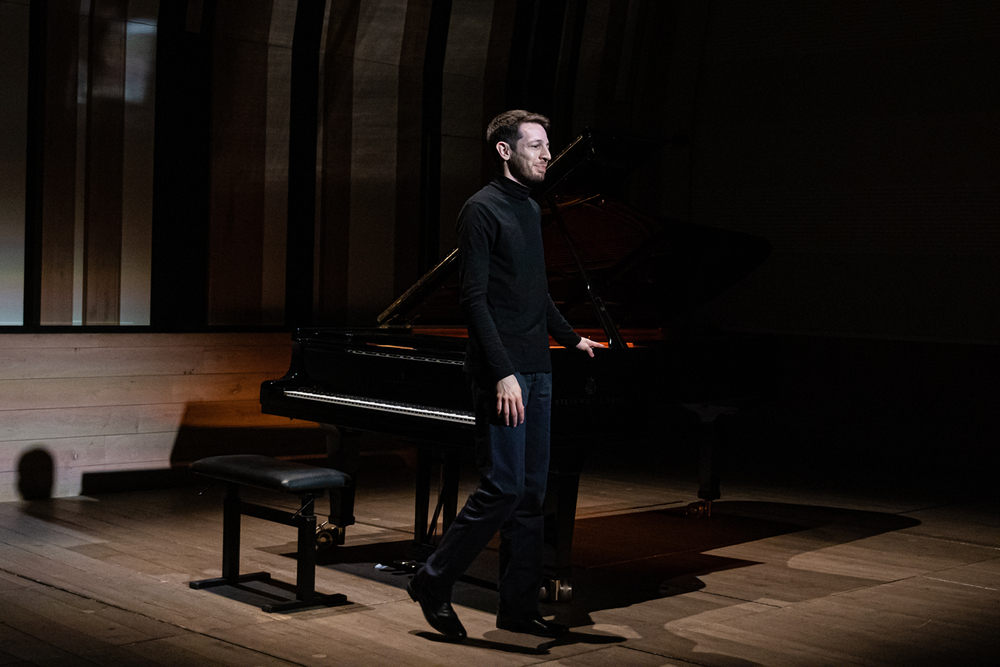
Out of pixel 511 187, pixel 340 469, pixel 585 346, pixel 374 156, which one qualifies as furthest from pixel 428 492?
pixel 374 156

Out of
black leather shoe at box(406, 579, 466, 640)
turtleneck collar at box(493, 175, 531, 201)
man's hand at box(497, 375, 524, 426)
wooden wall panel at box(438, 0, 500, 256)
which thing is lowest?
black leather shoe at box(406, 579, 466, 640)

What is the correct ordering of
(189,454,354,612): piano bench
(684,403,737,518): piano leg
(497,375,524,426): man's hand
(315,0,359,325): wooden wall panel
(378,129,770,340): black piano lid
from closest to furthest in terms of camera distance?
(497,375,524,426): man's hand, (189,454,354,612): piano bench, (378,129,770,340): black piano lid, (684,403,737,518): piano leg, (315,0,359,325): wooden wall panel

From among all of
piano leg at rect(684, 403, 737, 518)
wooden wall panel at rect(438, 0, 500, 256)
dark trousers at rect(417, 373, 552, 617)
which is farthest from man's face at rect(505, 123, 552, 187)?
wooden wall panel at rect(438, 0, 500, 256)

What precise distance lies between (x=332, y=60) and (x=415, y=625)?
4.26 meters

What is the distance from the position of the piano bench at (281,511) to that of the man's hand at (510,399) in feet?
3.07

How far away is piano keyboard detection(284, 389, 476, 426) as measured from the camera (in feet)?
12.7

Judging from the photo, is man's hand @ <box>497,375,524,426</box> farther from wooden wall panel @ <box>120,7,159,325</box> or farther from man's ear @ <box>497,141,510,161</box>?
wooden wall panel @ <box>120,7,159,325</box>

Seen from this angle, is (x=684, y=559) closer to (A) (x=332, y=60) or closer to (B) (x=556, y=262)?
(B) (x=556, y=262)

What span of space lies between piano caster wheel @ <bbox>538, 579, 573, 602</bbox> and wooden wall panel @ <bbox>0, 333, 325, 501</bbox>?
310 cm

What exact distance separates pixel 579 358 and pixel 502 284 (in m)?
0.68

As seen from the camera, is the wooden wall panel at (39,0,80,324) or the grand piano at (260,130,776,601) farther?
the wooden wall panel at (39,0,80,324)

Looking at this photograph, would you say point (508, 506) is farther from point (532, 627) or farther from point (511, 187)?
point (511, 187)

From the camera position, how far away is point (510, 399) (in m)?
3.14

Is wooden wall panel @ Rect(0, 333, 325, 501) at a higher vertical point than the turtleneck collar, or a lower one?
lower
